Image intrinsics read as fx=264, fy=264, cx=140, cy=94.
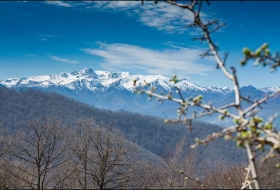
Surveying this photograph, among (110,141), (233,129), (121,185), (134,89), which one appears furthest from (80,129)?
(233,129)

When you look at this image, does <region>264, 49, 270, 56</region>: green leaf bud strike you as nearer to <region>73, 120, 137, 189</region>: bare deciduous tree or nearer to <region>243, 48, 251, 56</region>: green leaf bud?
<region>243, 48, 251, 56</region>: green leaf bud

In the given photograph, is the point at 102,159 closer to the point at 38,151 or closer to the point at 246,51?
the point at 38,151

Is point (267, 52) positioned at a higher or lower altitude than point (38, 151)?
higher

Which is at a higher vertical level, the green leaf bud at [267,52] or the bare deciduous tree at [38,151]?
the green leaf bud at [267,52]

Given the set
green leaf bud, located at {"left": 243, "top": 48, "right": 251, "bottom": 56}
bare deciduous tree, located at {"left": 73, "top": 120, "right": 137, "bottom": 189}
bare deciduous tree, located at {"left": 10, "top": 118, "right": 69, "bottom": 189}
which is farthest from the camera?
bare deciduous tree, located at {"left": 73, "top": 120, "right": 137, "bottom": 189}

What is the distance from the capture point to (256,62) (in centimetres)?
304

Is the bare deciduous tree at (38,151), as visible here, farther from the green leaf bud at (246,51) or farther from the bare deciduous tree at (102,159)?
the green leaf bud at (246,51)

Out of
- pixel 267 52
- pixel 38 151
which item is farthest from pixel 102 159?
pixel 267 52

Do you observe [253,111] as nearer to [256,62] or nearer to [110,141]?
[256,62]

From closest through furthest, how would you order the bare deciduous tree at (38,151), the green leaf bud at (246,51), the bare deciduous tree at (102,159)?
the green leaf bud at (246,51)
the bare deciduous tree at (38,151)
the bare deciduous tree at (102,159)

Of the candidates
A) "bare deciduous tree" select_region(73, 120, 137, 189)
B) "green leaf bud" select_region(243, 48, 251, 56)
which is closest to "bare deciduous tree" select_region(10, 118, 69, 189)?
"bare deciduous tree" select_region(73, 120, 137, 189)

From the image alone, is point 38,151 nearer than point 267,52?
No

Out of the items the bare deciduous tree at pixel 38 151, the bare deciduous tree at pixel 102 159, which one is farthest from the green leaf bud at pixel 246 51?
the bare deciduous tree at pixel 102 159

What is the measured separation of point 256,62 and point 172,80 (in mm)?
1439
